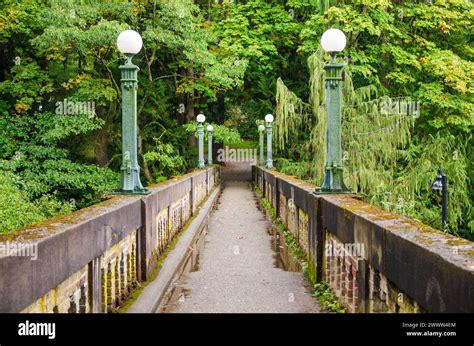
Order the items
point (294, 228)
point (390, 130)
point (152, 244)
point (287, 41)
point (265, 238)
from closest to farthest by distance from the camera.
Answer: point (152, 244) → point (294, 228) → point (265, 238) → point (390, 130) → point (287, 41)

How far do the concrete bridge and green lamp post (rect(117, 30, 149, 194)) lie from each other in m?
0.42

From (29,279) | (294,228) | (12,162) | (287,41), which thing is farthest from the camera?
(287,41)

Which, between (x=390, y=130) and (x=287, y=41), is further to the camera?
(x=287, y=41)

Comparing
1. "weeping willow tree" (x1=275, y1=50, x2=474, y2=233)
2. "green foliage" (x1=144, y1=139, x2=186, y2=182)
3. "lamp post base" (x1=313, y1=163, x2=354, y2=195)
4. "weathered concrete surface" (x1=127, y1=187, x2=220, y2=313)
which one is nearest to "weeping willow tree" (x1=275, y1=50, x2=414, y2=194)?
"weeping willow tree" (x1=275, y1=50, x2=474, y2=233)

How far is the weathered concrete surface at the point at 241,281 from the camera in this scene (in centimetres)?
595

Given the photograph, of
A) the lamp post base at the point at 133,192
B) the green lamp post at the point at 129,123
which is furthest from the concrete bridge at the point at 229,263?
the green lamp post at the point at 129,123

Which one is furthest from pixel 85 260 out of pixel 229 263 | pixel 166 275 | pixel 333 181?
pixel 229 263

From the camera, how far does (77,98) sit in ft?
79.6

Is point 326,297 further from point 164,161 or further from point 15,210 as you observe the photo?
point 164,161

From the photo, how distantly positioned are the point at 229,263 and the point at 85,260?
448 centimetres

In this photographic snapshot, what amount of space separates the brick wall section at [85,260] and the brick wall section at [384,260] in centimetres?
221
